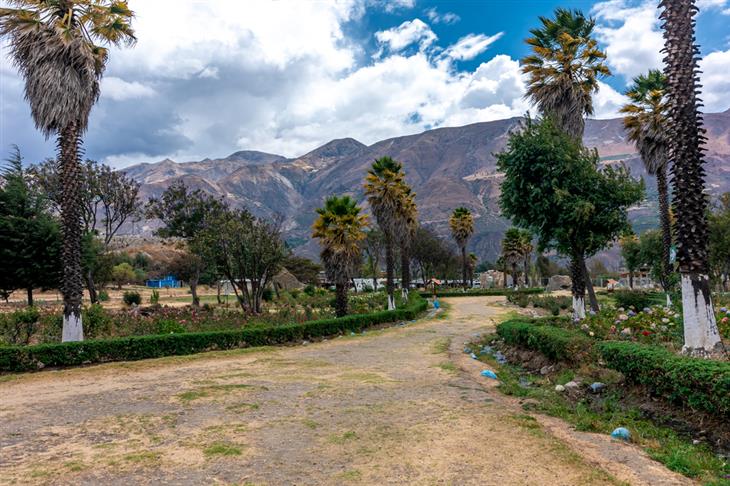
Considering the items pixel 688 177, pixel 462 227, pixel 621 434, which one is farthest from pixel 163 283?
pixel 621 434

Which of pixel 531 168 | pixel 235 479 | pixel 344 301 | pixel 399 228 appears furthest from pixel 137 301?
pixel 235 479

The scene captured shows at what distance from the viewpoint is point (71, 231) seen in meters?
15.4

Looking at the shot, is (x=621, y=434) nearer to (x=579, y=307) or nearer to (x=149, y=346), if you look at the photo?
(x=579, y=307)

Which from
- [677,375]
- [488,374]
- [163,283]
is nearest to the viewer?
[677,375]

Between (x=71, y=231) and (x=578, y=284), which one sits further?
(x=578, y=284)

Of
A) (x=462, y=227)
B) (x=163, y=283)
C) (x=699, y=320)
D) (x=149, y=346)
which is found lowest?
(x=149, y=346)

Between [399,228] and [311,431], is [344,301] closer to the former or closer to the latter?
[399,228]

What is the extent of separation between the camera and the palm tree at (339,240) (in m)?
24.0

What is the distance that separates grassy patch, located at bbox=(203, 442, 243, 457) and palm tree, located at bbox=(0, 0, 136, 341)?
1081 centimetres

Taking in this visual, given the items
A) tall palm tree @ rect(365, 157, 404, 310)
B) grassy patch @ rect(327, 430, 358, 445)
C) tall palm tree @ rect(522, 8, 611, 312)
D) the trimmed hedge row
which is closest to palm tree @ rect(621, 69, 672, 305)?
tall palm tree @ rect(522, 8, 611, 312)

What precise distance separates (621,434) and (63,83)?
732 inches

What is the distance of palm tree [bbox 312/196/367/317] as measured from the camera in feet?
78.7

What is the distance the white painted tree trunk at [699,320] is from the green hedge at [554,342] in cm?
223

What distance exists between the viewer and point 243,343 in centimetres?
1733
